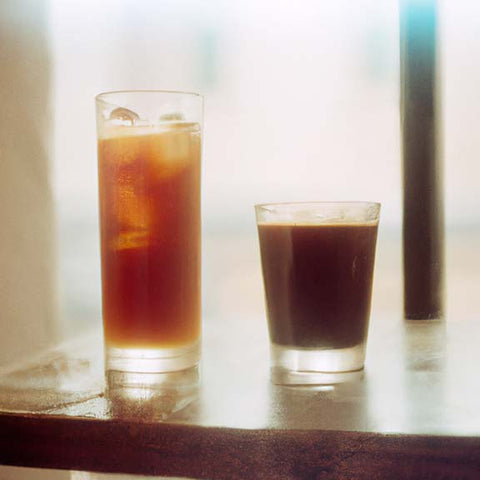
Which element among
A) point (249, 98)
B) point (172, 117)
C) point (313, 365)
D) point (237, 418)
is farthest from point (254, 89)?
point (237, 418)

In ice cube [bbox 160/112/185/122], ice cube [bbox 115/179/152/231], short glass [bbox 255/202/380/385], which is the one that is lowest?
short glass [bbox 255/202/380/385]

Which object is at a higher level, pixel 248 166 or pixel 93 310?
pixel 248 166

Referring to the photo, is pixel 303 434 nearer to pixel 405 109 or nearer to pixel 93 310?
pixel 405 109

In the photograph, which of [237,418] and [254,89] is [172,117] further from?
[254,89]

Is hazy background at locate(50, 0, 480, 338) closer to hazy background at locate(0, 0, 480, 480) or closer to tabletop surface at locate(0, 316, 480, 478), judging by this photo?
hazy background at locate(0, 0, 480, 480)

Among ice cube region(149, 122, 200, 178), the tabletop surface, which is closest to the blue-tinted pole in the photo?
the tabletop surface

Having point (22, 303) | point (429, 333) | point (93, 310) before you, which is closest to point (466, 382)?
point (429, 333)

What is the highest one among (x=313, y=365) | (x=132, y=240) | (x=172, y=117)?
(x=172, y=117)
